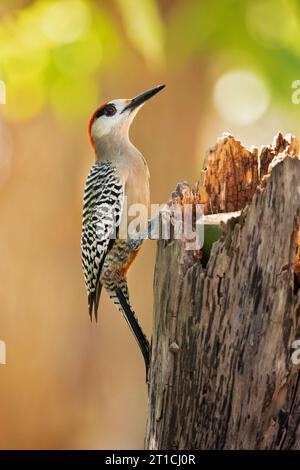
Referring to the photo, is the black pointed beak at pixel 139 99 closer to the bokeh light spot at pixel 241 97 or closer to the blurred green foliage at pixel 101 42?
the blurred green foliage at pixel 101 42

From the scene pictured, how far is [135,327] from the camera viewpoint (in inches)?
166

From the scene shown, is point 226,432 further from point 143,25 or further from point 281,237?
point 143,25

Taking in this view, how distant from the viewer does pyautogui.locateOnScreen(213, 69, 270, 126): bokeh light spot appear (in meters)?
6.32

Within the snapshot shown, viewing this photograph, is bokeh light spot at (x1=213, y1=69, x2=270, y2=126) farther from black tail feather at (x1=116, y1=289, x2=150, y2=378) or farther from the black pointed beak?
black tail feather at (x1=116, y1=289, x2=150, y2=378)

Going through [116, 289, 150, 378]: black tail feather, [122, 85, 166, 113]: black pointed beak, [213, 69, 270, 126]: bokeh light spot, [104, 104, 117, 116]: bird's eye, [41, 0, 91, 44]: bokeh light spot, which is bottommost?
[116, 289, 150, 378]: black tail feather

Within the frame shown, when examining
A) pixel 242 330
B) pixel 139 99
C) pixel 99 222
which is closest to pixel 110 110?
pixel 139 99

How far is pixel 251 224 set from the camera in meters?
2.94

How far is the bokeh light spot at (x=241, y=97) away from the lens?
249 inches

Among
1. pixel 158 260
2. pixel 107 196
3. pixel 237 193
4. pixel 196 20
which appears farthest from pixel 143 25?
pixel 158 260

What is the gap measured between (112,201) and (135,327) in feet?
2.57

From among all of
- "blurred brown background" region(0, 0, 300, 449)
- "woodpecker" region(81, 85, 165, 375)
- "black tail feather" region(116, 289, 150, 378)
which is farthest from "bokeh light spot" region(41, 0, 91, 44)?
"black tail feather" region(116, 289, 150, 378)

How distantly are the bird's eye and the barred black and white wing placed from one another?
0.29 metres

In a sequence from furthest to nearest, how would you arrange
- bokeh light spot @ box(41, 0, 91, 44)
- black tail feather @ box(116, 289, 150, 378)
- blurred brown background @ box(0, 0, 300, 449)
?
blurred brown background @ box(0, 0, 300, 449) < bokeh light spot @ box(41, 0, 91, 44) < black tail feather @ box(116, 289, 150, 378)

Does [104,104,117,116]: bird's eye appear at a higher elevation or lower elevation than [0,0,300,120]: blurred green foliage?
lower
